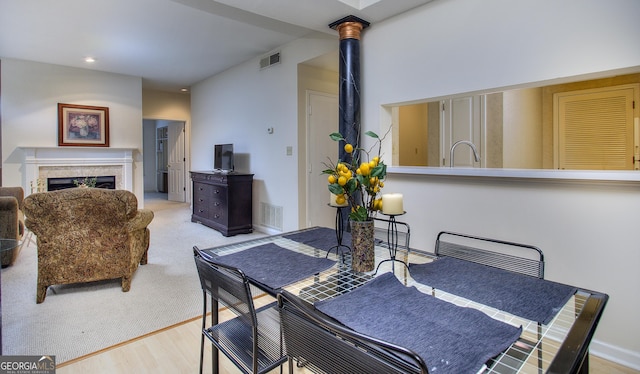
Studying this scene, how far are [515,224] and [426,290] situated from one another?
142 cm

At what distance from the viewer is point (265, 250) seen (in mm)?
1668

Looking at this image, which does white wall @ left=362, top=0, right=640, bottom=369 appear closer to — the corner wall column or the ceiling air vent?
the corner wall column

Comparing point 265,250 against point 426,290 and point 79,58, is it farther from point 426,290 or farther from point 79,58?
point 79,58

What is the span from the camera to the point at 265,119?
4.90 m

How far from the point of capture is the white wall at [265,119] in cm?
438

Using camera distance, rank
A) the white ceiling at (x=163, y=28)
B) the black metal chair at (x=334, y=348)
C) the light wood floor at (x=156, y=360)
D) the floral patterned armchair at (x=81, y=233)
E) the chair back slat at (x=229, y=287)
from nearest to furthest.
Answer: the black metal chair at (x=334, y=348)
the chair back slat at (x=229, y=287)
the light wood floor at (x=156, y=360)
the floral patterned armchair at (x=81, y=233)
the white ceiling at (x=163, y=28)

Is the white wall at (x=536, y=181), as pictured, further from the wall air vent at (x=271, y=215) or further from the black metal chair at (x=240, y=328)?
the wall air vent at (x=271, y=215)

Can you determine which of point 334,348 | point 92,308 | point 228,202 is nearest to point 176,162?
Result: point 228,202

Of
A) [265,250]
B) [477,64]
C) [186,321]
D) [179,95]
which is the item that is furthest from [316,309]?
[179,95]

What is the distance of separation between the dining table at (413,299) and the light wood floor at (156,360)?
72cm

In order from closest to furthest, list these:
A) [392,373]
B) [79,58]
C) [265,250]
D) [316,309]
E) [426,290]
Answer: [392,373] < [316,309] < [426,290] < [265,250] < [79,58]

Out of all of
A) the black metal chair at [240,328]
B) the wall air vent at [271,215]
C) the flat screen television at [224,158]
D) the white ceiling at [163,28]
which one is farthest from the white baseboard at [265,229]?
the black metal chair at [240,328]

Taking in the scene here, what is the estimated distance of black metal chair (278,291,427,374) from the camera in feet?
2.39

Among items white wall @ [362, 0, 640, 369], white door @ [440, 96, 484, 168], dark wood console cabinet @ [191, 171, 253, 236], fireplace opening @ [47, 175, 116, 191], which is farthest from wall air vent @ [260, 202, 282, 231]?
fireplace opening @ [47, 175, 116, 191]
